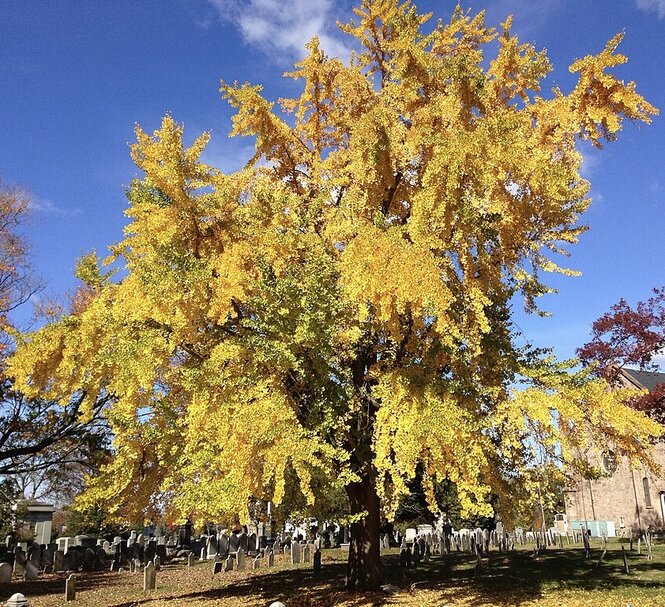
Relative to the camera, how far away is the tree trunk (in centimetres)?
1261

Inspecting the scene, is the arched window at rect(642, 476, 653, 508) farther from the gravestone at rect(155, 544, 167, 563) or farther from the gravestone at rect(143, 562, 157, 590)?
the gravestone at rect(143, 562, 157, 590)

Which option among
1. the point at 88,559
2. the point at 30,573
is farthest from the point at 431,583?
the point at 88,559

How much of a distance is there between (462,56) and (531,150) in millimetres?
2085

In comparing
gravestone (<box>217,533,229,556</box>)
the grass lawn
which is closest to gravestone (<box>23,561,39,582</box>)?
the grass lawn

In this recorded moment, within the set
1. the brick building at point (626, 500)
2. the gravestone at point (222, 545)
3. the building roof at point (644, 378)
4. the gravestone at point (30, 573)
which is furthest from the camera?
the building roof at point (644, 378)

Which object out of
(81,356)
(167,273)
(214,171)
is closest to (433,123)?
(214,171)

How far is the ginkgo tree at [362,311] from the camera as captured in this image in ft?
28.6

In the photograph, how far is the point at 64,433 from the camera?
19547 mm

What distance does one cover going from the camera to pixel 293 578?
17547 mm

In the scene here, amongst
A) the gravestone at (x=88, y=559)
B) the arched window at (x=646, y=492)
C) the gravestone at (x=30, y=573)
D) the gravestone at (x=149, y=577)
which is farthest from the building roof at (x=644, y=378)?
the gravestone at (x=30, y=573)

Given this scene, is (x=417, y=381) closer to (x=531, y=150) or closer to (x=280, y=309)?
(x=280, y=309)

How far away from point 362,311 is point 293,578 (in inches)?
494

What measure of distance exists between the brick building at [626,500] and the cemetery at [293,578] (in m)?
14.2

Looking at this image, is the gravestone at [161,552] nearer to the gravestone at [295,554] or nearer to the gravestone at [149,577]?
the gravestone at [295,554]
